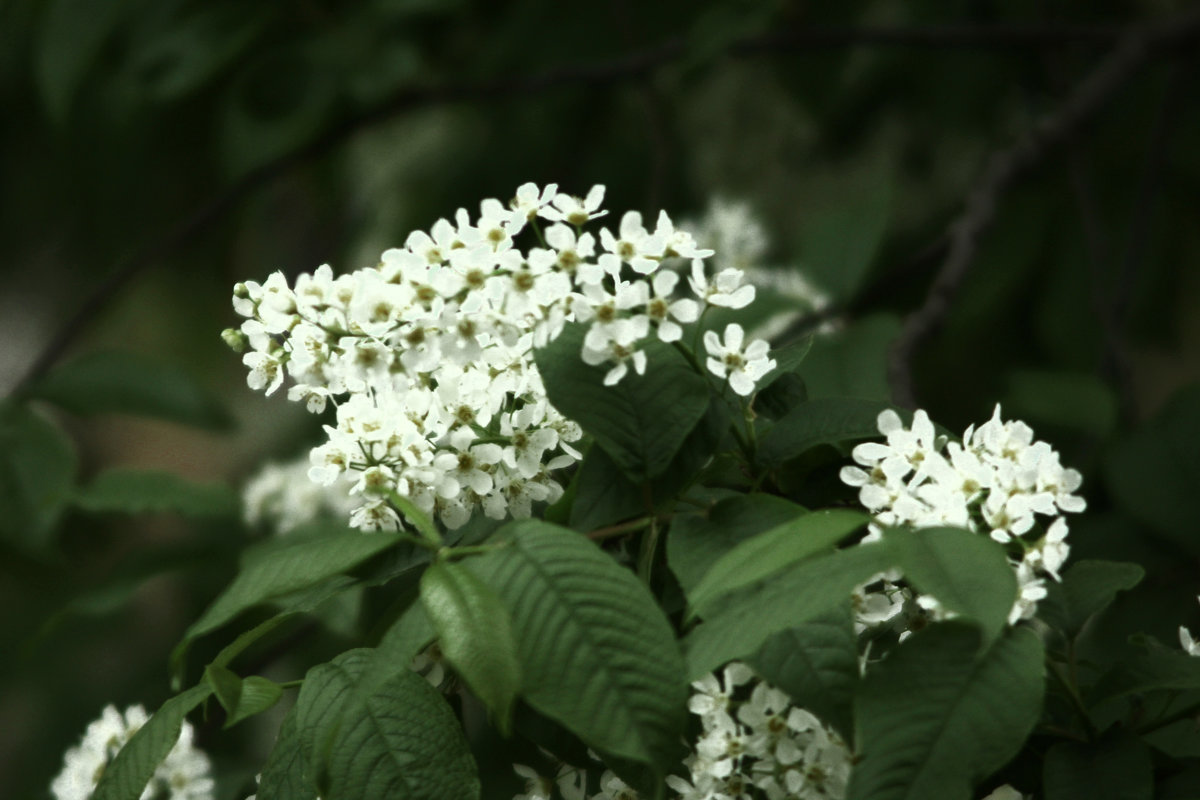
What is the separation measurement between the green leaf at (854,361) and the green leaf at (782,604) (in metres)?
0.70

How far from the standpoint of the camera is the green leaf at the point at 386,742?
→ 2.05ft

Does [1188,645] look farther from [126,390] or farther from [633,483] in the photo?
[126,390]

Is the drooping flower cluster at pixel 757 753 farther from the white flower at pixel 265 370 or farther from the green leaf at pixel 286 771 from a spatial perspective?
the white flower at pixel 265 370

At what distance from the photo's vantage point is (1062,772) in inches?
24.2

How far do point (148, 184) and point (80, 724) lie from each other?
4.18ft

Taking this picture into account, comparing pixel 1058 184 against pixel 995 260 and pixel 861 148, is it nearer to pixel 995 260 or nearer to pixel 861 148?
pixel 995 260

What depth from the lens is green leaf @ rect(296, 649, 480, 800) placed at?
0.63m

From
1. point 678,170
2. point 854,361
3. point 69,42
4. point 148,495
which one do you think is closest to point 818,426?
point 854,361

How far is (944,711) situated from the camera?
0.56 m

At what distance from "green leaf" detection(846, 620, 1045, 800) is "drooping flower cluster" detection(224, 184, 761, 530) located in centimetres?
24

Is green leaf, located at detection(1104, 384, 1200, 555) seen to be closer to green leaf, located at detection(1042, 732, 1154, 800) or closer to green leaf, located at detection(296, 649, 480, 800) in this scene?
green leaf, located at detection(1042, 732, 1154, 800)

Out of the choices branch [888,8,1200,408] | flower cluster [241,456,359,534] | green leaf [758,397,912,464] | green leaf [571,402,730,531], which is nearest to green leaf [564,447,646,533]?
green leaf [571,402,730,531]

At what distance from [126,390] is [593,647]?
1457 millimetres

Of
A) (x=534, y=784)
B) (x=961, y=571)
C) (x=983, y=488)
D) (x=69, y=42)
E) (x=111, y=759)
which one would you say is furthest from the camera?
(x=69, y=42)
